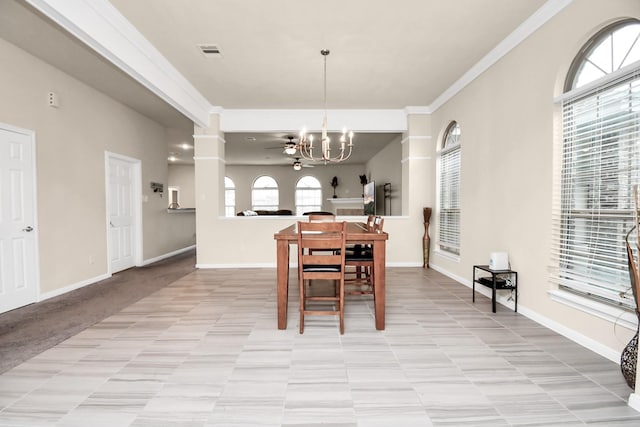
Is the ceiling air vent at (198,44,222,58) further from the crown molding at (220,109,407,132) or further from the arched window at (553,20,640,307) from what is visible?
the arched window at (553,20,640,307)

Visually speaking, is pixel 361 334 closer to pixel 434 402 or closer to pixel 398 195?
pixel 434 402

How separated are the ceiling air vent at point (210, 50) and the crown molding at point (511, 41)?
2.94 m

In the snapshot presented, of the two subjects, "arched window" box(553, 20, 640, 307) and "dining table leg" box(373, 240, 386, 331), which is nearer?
"arched window" box(553, 20, 640, 307)

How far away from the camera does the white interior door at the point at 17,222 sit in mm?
3244

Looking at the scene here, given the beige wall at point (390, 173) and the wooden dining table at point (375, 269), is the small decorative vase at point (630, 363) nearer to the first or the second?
the wooden dining table at point (375, 269)

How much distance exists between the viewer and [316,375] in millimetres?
2057

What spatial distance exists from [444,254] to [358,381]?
3.44 m

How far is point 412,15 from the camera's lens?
2803mm

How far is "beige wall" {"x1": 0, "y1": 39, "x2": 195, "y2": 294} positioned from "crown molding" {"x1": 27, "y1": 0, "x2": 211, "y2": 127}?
49.8 inches

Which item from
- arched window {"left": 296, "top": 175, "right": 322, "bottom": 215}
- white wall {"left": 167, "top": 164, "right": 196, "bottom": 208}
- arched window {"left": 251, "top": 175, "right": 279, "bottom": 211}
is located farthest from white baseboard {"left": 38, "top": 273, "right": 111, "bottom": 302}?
arched window {"left": 296, "top": 175, "right": 322, "bottom": 215}

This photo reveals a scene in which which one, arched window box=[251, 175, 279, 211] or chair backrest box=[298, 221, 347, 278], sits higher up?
arched window box=[251, 175, 279, 211]

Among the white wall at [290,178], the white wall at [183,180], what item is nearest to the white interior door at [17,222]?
the white wall at [183,180]

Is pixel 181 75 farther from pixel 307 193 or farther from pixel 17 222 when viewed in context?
pixel 307 193

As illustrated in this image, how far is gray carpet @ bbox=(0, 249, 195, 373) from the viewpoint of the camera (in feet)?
8.18
